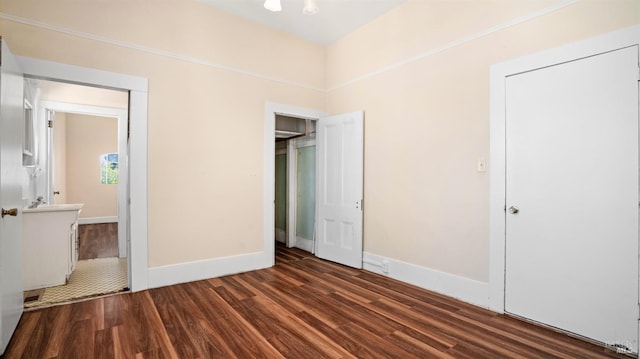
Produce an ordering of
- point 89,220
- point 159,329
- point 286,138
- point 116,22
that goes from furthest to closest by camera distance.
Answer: point 89,220, point 286,138, point 116,22, point 159,329

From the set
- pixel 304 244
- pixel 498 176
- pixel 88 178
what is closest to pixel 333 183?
pixel 304 244

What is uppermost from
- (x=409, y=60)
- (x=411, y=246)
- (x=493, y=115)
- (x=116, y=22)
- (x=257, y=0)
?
(x=257, y=0)

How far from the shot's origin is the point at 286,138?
5.69m

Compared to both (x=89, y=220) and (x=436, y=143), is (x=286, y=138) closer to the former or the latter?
(x=436, y=143)

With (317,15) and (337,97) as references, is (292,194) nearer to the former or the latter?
(337,97)

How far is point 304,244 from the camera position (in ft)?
17.5

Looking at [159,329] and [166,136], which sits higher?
[166,136]

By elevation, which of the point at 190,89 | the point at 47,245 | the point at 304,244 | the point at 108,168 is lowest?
the point at 304,244

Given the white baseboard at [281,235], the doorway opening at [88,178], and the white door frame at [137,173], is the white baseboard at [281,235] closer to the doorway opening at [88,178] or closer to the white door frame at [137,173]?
the doorway opening at [88,178]

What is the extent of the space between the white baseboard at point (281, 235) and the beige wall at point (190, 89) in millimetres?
1657

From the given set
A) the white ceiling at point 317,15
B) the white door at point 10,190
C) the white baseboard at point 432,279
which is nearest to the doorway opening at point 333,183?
the white baseboard at point 432,279

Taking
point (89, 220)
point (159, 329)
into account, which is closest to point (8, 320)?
point (159, 329)

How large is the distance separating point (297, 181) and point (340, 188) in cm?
131

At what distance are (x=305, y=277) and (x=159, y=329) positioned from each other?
1751 millimetres
